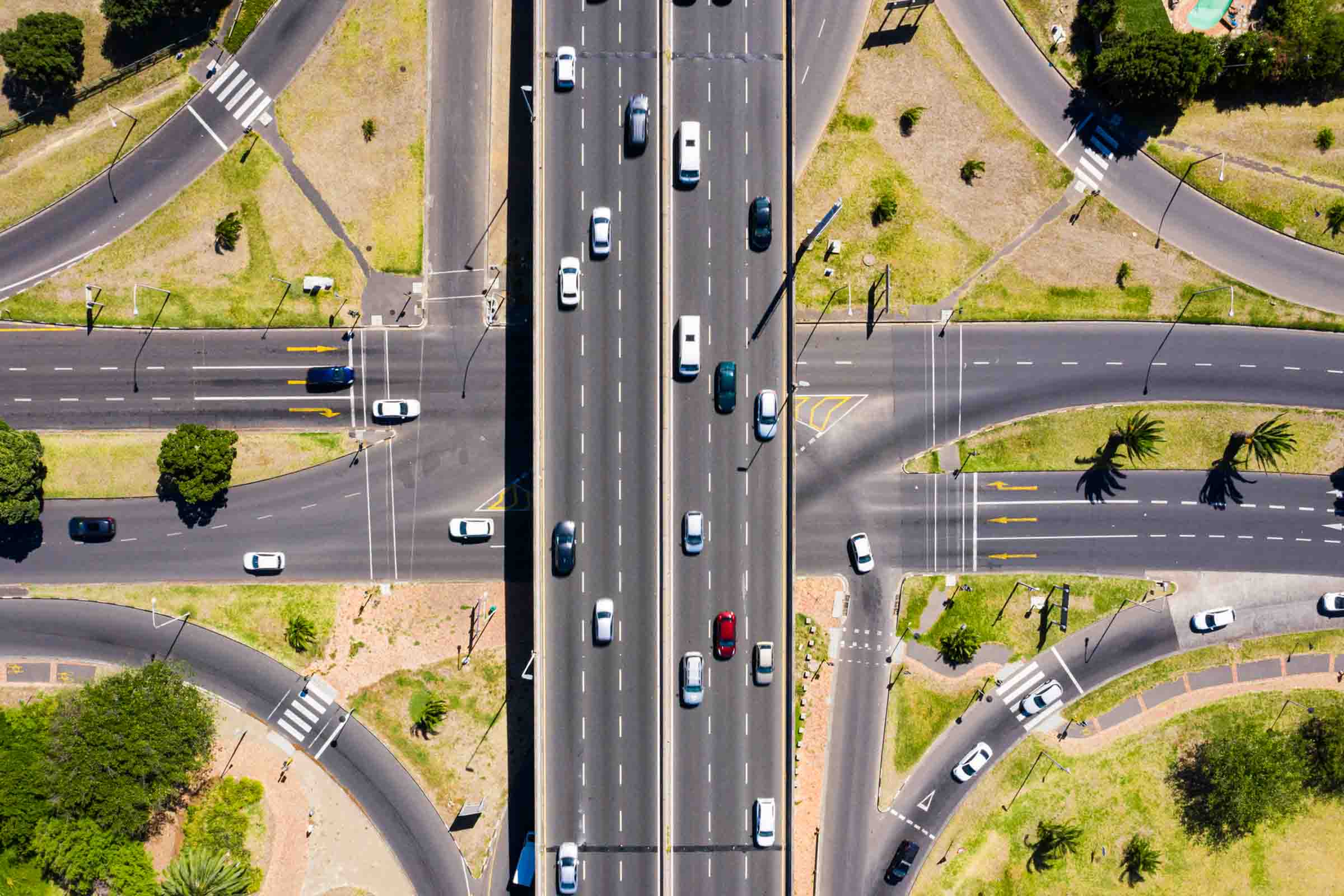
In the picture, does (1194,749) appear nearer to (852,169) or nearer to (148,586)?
(852,169)

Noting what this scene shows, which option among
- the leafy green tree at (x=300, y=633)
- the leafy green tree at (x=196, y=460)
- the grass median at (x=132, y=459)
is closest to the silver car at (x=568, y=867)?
the leafy green tree at (x=300, y=633)

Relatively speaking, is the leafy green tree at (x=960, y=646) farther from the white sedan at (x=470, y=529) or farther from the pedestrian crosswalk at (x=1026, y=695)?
the white sedan at (x=470, y=529)

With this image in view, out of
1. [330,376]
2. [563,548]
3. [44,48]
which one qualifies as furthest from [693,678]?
[44,48]

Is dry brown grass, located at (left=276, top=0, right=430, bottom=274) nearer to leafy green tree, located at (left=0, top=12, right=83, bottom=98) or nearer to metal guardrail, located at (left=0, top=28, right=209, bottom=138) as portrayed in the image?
metal guardrail, located at (left=0, top=28, right=209, bottom=138)

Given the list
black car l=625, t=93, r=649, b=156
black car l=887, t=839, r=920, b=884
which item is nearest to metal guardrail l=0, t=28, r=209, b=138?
black car l=625, t=93, r=649, b=156

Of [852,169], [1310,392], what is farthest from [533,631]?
[1310,392]

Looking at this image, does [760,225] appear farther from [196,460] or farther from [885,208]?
[196,460]
